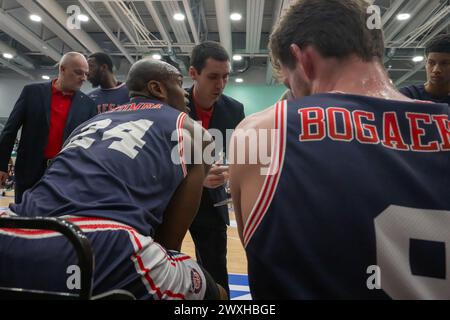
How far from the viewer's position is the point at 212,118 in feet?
8.97

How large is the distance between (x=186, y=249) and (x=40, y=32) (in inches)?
354

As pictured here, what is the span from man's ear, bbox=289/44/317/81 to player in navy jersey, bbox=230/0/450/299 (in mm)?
129

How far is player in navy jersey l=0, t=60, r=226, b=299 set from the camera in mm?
946

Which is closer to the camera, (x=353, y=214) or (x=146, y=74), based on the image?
(x=353, y=214)

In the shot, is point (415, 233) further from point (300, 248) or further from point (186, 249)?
point (186, 249)

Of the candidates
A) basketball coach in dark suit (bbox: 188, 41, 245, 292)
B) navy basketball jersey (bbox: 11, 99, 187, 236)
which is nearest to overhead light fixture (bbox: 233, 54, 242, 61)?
basketball coach in dark suit (bbox: 188, 41, 245, 292)

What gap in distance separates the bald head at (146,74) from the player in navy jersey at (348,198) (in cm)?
101

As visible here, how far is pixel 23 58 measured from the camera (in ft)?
40.4

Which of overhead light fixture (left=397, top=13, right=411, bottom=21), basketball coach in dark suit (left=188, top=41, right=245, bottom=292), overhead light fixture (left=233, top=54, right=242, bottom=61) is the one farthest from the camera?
overhead light fixture (left=233, top=54, right=242, bottom=61)

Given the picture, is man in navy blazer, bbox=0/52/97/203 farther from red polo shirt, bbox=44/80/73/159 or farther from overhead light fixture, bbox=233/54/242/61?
overhead light fixture, bbox=233/54/242/61

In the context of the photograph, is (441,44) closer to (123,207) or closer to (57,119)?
(123,207)

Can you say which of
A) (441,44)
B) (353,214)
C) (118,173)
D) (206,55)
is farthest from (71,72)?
(353,214)

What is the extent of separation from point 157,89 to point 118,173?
0.67 meters

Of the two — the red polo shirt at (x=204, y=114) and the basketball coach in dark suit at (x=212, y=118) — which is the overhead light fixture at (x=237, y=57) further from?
the red polo shirt at (x=204, y=114)
